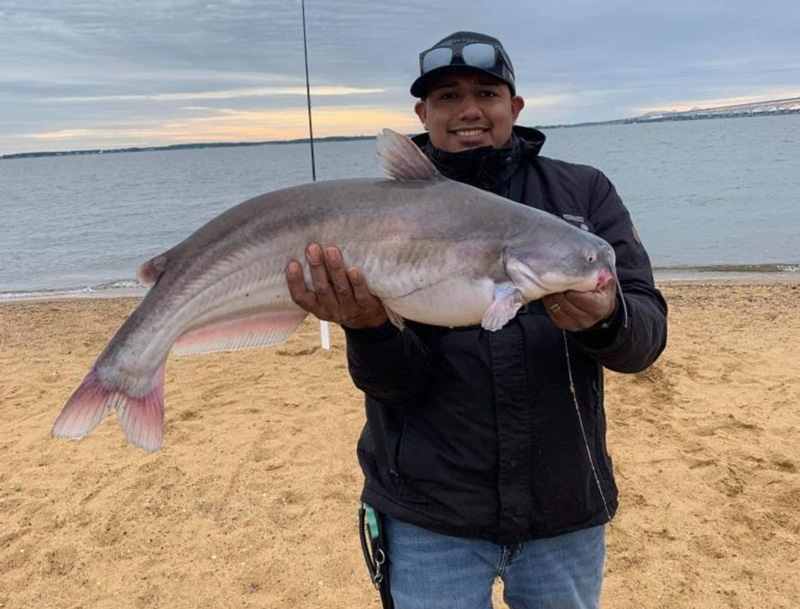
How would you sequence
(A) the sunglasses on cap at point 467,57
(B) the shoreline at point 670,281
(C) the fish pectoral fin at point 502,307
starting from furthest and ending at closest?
A: (B) the shoreline at point 670,281
(A) the sunglasses on cap at point 467,57
(C) the fish pectoral fin at point 502,307

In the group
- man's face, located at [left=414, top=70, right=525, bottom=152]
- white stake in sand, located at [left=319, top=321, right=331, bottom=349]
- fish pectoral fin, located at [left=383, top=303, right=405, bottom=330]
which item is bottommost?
white stake in sand, located at [left=319, top=321, right=331, bottom=349]

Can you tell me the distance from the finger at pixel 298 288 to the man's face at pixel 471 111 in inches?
31.3

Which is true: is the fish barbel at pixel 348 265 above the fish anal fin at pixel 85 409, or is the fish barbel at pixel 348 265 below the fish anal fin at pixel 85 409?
above

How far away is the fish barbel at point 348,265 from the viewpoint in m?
2.23

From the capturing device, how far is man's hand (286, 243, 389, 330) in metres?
2.33

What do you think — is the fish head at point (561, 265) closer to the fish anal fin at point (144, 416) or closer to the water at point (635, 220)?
the fish anal fin at point (144, 416)

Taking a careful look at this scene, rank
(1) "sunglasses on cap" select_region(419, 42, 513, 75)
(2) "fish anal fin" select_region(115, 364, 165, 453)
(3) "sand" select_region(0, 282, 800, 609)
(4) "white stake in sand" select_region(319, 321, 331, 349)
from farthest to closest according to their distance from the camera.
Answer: (4) "white stake in sand" select_region(319, 321, 331, 349)
(3) "sand" select_region(0, 282, 800, 609)
(1) "sunglasses on cap" select_region(419, 42, 513, 75)
(2) "fish anal fin" select_region(115, 364, 165, 453)

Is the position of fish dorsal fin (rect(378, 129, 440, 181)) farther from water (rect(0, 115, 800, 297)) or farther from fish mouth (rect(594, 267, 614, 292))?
water (rect(0, 115, 800, 297))

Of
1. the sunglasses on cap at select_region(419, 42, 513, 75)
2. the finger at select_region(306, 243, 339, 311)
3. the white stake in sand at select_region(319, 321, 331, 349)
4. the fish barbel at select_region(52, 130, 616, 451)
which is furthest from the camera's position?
the white stake in sand at select_region(319, 321, 331, 349)

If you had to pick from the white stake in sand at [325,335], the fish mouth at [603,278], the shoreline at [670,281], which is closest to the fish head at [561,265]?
the fish mouth at [603,278]

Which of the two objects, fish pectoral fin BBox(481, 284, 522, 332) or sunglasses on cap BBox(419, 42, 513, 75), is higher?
sunglasses on cap BBox(419, 42, 513, 75)

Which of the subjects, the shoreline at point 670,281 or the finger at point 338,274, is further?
the shoreline at point 670,281

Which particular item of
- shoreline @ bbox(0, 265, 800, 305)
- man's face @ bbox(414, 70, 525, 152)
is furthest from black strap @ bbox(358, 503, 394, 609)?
shoreline @ bbox(0, 265, 800, 305)

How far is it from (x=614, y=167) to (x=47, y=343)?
51.6 m
